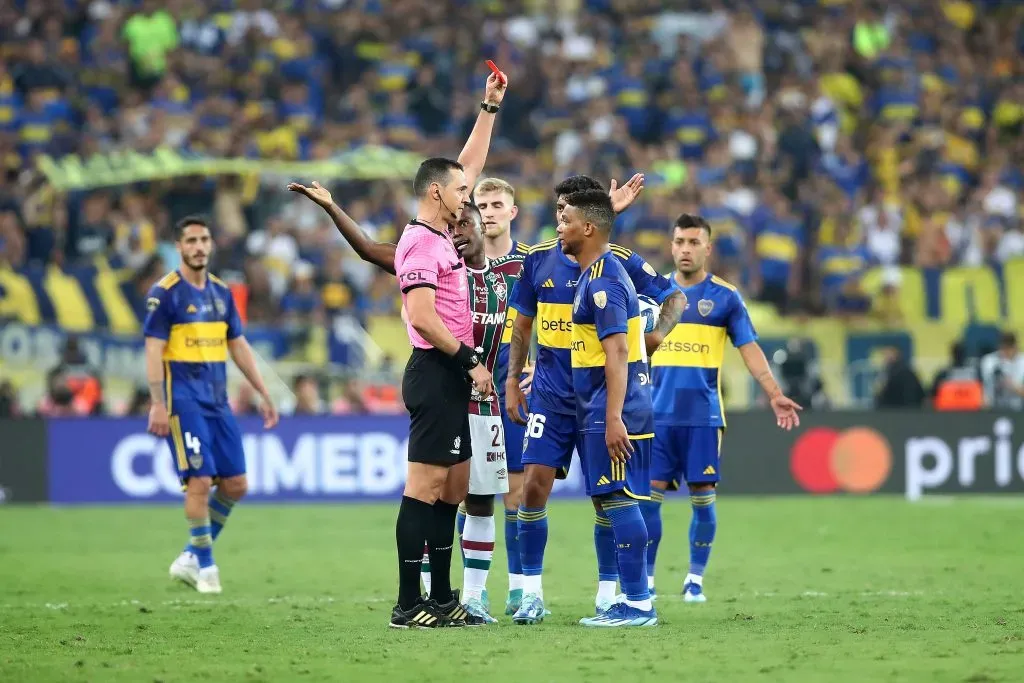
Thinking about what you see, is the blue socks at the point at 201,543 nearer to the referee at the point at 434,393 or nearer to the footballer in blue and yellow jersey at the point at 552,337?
the referee at the point at 434,393

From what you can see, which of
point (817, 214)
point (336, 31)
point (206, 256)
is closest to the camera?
point (206, 256)

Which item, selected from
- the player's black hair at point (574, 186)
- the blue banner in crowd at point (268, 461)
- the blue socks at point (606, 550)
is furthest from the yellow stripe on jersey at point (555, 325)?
the blue banner in crowd at point (268, 461)

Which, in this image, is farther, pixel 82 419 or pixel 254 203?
pixel 254 203

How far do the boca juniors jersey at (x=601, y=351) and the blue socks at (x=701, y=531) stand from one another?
7.36 ft

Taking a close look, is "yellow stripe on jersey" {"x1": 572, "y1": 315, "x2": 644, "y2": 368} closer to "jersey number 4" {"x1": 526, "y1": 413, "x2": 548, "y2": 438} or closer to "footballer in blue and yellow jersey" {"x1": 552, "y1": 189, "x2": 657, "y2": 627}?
"footballer in blue and yellow jersey" {"x1": 552, "y1": 189, "x2": 657, "y2": 627}

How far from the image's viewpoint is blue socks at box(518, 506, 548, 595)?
31.8ft

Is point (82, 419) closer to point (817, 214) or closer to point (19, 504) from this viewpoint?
point (19, 504)

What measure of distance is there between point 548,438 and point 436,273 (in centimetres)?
126

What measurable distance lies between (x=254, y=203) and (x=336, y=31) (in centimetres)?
569

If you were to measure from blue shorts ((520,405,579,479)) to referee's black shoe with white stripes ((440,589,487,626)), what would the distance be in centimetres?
95

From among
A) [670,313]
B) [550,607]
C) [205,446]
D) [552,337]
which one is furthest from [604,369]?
[205,446]

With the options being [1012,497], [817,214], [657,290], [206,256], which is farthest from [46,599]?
[817,214]

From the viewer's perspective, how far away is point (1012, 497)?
2073 centimetres

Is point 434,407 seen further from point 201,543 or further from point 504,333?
point 201,543
